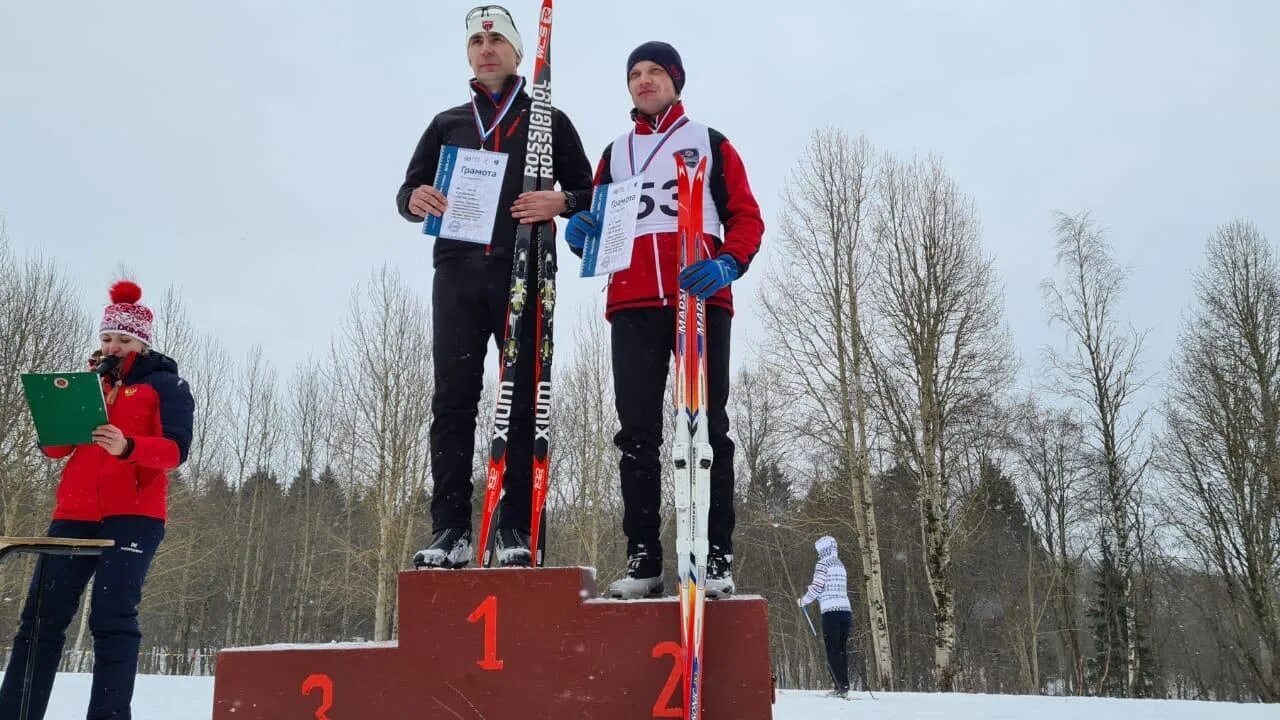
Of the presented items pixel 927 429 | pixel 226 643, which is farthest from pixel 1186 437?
pixel 226 643

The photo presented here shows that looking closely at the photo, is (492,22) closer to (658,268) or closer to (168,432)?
(658,268)

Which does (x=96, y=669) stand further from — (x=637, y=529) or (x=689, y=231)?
(x=689, y=231)

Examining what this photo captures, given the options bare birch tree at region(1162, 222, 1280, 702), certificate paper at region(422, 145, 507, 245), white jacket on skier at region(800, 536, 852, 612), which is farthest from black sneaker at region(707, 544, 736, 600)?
bare birch tree at region(1162, 222, 1280, 702)

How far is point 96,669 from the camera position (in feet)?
9.46

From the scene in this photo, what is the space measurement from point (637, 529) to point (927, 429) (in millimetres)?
13924

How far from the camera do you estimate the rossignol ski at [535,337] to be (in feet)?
9.96

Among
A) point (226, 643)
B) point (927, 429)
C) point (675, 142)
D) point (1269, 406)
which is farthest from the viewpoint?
point (226, 643)

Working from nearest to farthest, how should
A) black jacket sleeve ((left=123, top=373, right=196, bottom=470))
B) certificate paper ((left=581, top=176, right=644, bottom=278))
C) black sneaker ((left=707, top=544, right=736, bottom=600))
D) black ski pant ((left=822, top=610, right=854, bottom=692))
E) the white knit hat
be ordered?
black sneaker ((left=707, top=544, right=736, bottom=600)) < black jacket sleeve ((left=123, top=373, right=196, bottom=470)) < certificate paper ((left=581, top=176, right=644, bottom=278)) < the white knit hat < black ski pant ((left=822, top=610, right=854, bottom=692))

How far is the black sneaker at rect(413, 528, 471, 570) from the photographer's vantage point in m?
2.84

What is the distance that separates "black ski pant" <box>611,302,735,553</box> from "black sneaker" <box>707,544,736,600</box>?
3cm

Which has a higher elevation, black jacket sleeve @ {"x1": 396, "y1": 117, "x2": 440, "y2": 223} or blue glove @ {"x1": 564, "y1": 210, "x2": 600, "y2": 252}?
black jacket sleeve @ {"x1": 396, "y1": 117, "x2": 440, "y2": 223}

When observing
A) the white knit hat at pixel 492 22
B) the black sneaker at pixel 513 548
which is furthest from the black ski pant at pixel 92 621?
the white knit hat at pixel 492 22

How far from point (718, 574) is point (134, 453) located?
7.45 feet

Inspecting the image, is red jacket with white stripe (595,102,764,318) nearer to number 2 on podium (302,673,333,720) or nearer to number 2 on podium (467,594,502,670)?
number 2 on podium (467,594,502,670)
